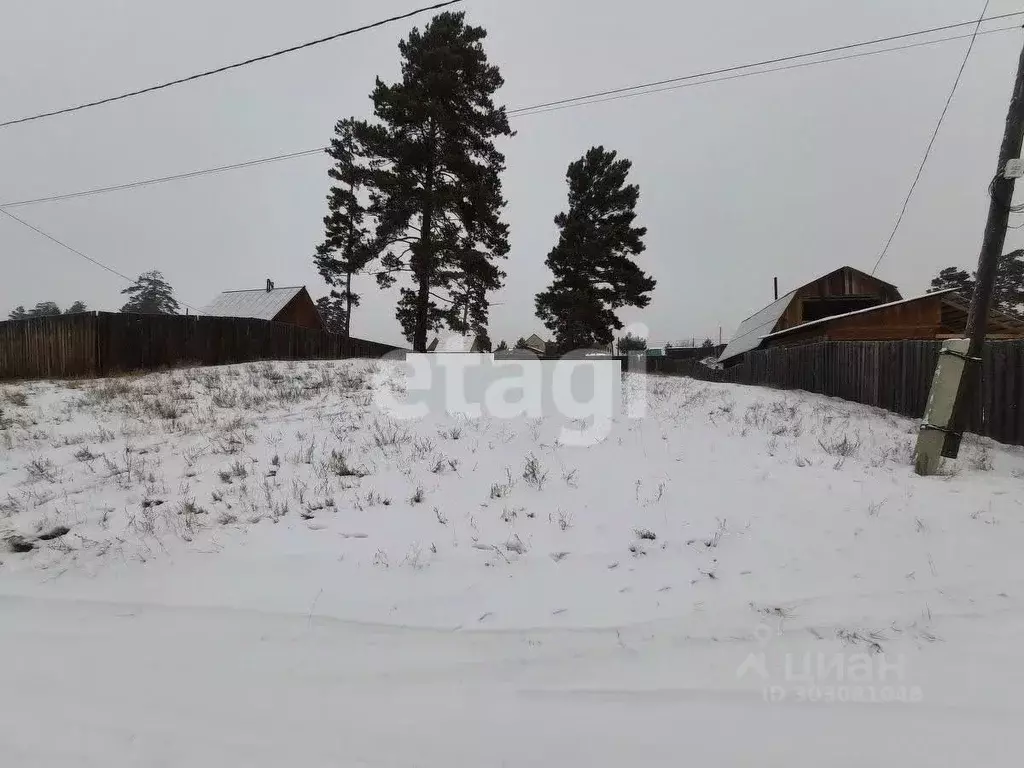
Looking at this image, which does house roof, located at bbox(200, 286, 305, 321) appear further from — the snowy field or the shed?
the snowy field

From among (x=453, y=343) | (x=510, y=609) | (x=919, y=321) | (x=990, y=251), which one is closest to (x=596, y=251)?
(x=453, y=343)

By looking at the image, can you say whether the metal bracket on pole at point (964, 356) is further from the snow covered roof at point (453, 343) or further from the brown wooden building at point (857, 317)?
the snow covered roof at point (453, 343)

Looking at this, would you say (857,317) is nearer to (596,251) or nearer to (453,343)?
(596,251)

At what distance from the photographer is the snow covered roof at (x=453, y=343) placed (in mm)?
20330

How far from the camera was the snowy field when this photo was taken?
1.76 m

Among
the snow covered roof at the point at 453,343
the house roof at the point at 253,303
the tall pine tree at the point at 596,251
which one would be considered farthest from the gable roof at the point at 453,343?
the house roof at the point at 253,303

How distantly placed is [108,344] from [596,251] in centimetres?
2191

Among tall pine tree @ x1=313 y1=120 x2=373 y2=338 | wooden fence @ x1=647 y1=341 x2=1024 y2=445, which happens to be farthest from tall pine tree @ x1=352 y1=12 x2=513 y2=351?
wooden fence @ x1=647 y1=341 x2=1024 y2=445

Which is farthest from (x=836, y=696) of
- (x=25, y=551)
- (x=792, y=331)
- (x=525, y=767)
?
(x=792, y=331)

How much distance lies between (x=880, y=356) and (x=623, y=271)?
1743 cm

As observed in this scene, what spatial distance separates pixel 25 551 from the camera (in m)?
3.16

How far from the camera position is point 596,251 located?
24.8 metres

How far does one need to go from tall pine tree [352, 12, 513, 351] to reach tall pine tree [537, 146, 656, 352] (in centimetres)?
937

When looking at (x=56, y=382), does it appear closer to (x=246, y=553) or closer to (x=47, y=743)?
(x=246, y=553)
